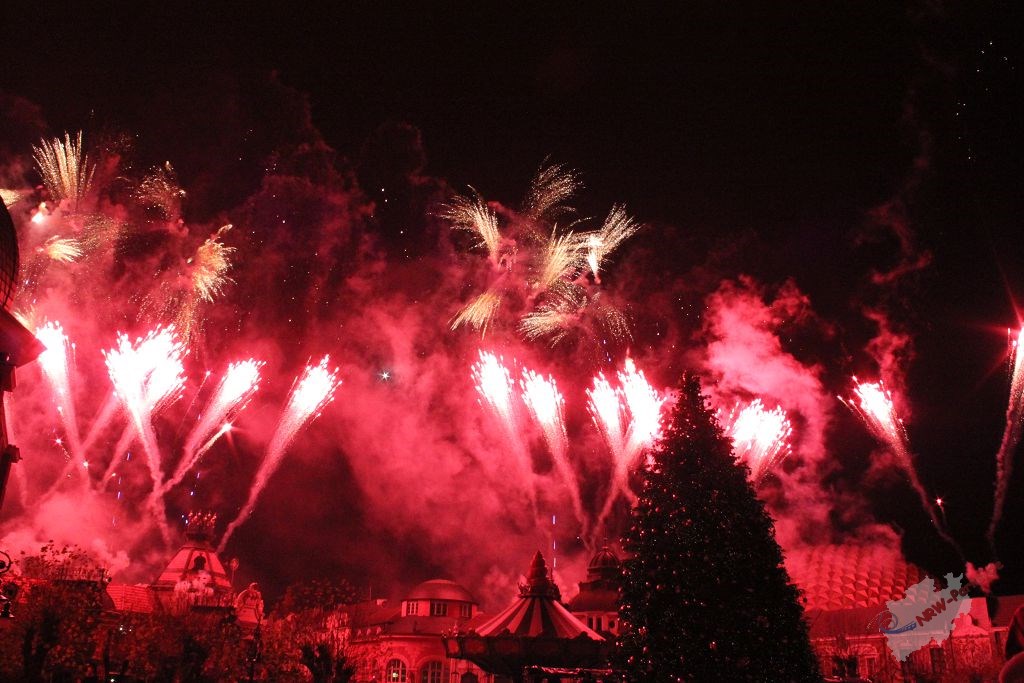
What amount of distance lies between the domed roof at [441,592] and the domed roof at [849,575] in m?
29.5

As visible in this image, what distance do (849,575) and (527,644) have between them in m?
57.9

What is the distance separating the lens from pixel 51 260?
114 feet

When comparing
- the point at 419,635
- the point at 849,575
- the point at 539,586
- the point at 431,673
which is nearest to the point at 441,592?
the point at 419,635

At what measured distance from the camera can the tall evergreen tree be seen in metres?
17.2

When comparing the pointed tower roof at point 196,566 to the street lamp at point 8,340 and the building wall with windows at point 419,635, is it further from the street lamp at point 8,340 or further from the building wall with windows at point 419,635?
the street lamp at point 8,340

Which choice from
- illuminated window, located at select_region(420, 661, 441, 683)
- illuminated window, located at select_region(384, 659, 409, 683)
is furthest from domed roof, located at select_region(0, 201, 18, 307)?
illuminated window, located at select_region(420, 661, 441, 683)

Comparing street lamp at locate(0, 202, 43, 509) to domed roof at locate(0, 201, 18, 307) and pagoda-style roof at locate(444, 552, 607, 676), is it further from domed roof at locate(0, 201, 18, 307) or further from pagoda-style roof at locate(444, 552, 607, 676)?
pagoda-style roof at locate(444, 552, 607, 676)

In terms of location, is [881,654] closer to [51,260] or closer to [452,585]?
[452,585]

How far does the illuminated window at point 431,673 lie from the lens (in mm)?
68250

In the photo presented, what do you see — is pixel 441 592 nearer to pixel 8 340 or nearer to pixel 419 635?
pixel 419 635

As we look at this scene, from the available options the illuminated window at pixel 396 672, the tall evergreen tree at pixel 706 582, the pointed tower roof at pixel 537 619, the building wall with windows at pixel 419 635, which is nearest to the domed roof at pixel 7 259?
the pointed tower roof at pixel 537 619

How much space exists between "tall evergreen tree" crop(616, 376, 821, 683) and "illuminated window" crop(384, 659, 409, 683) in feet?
182

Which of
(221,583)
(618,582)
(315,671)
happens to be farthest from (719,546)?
(221,583)

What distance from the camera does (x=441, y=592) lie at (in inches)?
2862
